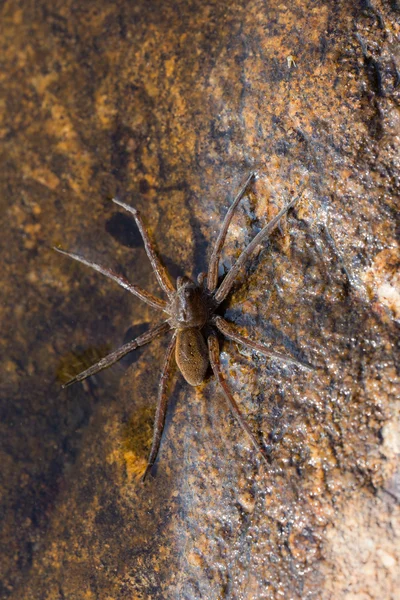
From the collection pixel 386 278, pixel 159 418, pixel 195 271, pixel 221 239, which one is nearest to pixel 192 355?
pixel 159 418

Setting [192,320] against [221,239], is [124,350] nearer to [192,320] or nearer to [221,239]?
[192,320]

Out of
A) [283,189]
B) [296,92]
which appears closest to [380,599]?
[283,189]

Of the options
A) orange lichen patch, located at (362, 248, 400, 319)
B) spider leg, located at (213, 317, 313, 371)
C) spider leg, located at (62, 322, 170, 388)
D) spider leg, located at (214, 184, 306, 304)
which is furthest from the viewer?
spider leg, located at (62, 322, 170, 388)

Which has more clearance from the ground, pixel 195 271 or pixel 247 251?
pixel 247 251

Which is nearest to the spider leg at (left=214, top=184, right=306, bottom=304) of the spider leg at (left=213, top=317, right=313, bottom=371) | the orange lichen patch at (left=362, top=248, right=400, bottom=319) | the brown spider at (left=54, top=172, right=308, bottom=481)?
the brown spider at (left=54, top=172, right=308, bottom=481)

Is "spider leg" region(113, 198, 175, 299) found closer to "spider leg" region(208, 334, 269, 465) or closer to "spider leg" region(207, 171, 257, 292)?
"spider leg" region(207, 171, 257, 292)

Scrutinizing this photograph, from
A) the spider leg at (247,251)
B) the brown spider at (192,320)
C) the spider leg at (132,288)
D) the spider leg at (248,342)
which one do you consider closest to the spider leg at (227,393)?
the brown spider at (192,320)

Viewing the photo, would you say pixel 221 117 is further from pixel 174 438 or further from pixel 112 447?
pixel 112 447

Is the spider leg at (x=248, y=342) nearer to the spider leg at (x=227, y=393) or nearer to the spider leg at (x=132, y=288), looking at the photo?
the spider leg at (x=227, y=393)
